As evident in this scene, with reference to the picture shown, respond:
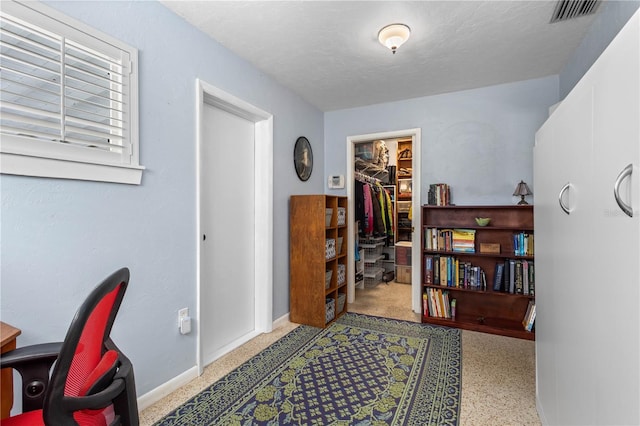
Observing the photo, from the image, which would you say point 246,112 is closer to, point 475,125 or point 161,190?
point 161,190

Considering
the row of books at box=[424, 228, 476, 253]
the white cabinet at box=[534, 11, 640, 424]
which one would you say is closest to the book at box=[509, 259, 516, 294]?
the row of books at box=[424, 228, 476, 253]

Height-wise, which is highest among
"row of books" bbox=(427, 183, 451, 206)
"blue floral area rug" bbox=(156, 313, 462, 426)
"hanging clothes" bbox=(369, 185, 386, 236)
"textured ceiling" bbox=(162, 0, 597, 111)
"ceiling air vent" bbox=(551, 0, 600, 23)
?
"textured ceiling" bbox=(162, 0, 597, 111)

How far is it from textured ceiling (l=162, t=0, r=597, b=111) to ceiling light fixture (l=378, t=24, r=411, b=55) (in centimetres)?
4

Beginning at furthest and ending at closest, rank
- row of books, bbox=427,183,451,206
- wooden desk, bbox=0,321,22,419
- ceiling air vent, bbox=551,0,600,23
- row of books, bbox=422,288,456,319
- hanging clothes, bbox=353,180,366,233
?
hanging clothes, bbox=353,180,366,233 → row of books, bbox=427,183,451,206 → row of books, bbox=422,288,456,319 → ceiling air vent, bbox=551,0,600,23 → wooden desk, bbox=0,321,22,419

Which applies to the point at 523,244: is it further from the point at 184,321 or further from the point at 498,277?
the point at 184,321

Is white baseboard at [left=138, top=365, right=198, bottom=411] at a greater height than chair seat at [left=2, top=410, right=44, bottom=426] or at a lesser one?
lesser

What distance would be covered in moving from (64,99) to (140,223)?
71 cm

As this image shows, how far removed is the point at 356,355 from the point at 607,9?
290 cm

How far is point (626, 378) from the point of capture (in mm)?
712

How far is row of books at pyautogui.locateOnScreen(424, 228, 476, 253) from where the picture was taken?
3.01 metres

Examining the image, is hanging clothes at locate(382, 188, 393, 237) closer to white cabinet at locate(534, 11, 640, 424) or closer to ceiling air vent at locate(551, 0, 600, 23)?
ceiling air vent at locate(551, 0, 600, 23)

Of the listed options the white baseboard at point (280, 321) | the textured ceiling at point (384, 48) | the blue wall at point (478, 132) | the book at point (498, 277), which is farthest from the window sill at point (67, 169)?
the book at point (498, 277)

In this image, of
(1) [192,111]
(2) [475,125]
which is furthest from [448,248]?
(1) [192,111]

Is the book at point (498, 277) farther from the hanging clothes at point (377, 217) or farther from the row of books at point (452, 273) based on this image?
the hanging clothes at point (377, 217)
